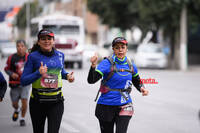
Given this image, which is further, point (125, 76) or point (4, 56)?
point (4, 56)

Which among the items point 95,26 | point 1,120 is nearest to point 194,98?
point 1,120

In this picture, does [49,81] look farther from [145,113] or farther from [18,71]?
[145,113]

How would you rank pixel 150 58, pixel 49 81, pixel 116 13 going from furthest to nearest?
pixel 116 13 → pixel 150 58 → pixel 49 81

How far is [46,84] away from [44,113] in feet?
1.12

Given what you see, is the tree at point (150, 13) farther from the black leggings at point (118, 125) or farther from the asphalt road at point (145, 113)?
the black leggings at point (118, 125)

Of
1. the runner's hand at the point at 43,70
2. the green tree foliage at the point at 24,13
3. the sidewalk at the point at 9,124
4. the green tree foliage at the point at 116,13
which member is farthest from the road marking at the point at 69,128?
the green tree foliage at the point at 24,13

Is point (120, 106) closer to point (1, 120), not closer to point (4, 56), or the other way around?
point (1, 120)

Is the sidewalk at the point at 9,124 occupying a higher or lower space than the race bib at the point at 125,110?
lower

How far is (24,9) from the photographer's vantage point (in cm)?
11756

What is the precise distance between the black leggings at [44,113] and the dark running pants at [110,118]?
481 mm

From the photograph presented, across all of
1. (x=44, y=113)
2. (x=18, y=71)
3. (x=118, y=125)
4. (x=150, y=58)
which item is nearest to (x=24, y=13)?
(x=150, y=58)

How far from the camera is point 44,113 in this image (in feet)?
20.1

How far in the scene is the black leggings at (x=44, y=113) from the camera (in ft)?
19.8

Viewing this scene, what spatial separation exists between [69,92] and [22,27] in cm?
10435
